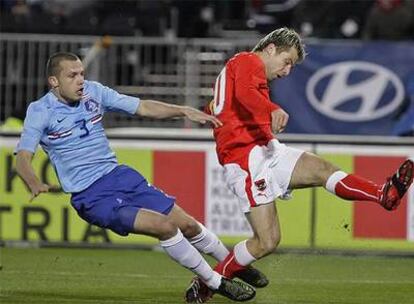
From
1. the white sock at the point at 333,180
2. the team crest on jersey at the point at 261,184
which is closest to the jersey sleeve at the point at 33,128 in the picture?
the team crest on jersey at the point at 261,184

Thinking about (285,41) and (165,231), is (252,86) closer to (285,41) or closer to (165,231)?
(285,41)

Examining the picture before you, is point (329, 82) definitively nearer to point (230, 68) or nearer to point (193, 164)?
point (193, 164)

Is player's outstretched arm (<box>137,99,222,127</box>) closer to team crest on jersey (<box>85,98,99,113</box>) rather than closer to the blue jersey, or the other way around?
the blue jersey

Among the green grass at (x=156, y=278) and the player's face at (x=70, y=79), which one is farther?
the green grass at (x=156, y=278)

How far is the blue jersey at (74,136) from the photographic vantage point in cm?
1027

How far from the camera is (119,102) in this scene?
10523mm

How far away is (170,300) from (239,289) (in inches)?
29.7

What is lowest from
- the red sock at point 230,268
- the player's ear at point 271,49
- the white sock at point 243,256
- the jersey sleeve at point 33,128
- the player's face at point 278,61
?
the red sock at point 230,268

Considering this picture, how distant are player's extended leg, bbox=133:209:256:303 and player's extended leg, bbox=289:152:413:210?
3.86ft

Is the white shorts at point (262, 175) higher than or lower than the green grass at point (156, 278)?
higher

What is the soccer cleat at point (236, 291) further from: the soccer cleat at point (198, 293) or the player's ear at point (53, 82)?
the player's ear at point (53, 82)

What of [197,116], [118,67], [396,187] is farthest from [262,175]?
[118,67]

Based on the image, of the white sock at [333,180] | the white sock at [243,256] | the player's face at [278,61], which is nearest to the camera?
the white sock at [243,256]

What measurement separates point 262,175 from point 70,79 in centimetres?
173
